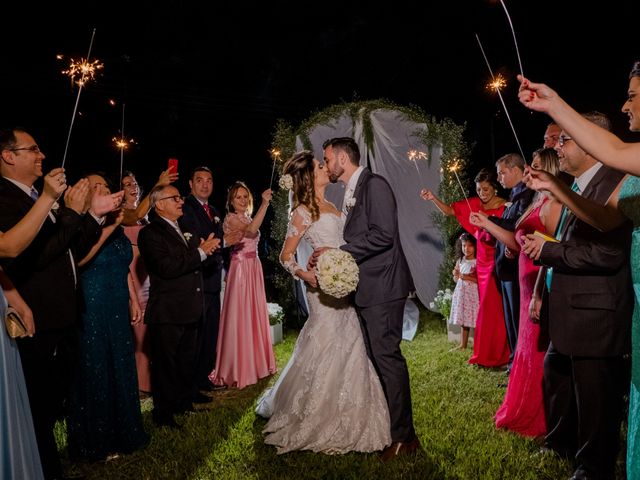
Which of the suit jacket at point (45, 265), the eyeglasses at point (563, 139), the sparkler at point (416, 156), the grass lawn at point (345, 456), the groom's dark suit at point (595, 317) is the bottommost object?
the grass lawn at point (345, 456)

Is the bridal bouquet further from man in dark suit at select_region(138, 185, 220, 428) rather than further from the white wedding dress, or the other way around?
man in dark suit at select_region(138, 185, 220, 428)

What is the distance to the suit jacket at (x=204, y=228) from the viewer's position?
5.30 meters

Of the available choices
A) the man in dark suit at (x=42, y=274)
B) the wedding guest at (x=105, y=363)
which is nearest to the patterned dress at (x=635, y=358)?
the man in dark suit at (x=42, y=274)

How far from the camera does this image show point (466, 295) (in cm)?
695

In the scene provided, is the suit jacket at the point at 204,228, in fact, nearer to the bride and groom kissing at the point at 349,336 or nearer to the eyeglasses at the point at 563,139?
the bride and groom kissing at the point at 349,336

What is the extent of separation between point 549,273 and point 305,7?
524 inches

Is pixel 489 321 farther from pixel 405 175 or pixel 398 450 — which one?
pixel 405 175

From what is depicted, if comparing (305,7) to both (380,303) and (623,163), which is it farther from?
(623,163)

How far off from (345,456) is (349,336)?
3.08 feet

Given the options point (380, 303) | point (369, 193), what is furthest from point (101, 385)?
point (369, 193)

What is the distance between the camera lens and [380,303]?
3.39m

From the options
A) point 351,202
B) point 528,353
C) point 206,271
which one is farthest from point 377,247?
point 206,271

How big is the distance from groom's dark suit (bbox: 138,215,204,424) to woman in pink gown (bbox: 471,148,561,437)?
277cm

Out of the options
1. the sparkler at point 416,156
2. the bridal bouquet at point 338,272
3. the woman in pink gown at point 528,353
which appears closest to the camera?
the bridal bouquet at point 338,272
